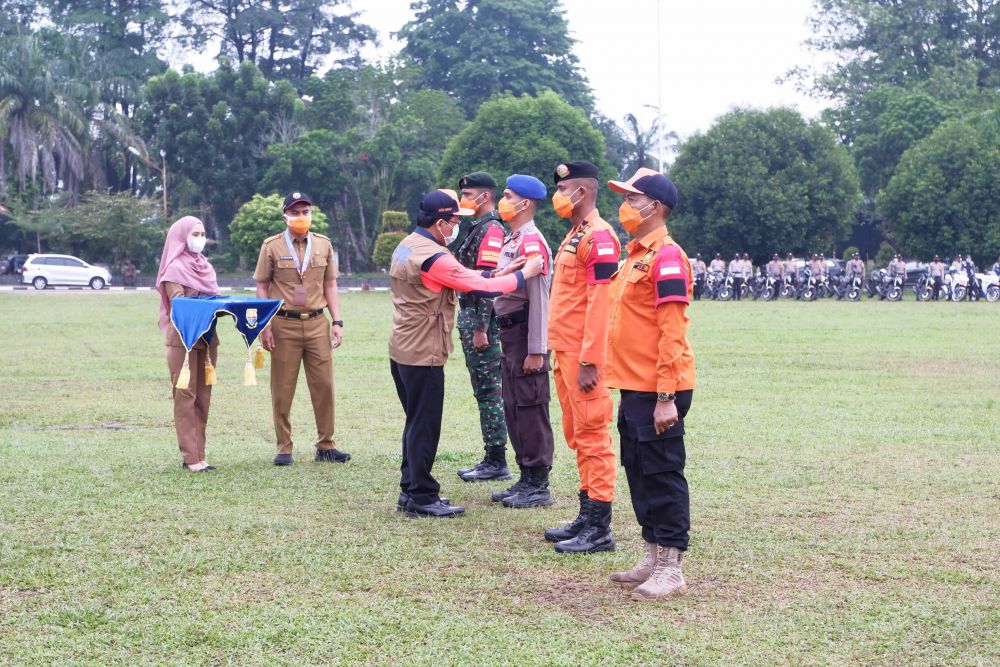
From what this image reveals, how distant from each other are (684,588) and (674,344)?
3.49 feet

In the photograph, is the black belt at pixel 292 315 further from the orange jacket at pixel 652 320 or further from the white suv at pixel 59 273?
the white suv at pixel 59 273

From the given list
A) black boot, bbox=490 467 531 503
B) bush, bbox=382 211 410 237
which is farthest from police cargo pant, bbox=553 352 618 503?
bush, bbox=382 211 410 237

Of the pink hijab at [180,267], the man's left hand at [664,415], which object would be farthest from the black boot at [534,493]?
the pink hijab at [180,267]

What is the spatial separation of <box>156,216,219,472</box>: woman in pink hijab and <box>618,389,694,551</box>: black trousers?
141 inches

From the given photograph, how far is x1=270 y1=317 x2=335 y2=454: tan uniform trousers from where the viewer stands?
7895 millimetres

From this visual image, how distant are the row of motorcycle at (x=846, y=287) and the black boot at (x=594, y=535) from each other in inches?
1209

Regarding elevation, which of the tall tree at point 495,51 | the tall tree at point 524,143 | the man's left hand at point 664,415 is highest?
the tall tree at point 495,51

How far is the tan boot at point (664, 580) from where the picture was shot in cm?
Result: 487

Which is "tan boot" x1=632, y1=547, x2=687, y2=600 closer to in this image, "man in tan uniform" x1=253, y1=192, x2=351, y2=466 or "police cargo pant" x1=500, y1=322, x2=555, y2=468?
"police cargo pant" x1=500, y1=322, x2=555, y2=468

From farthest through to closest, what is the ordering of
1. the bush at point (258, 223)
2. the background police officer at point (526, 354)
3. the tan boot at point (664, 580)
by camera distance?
the bush at point (258, 223), the background police officer at point (526, 354), the tan boot at point (664, 580)

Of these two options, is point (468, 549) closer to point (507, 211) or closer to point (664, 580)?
point (664, 580)

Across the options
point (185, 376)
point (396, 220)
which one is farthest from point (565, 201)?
point (396, 220)

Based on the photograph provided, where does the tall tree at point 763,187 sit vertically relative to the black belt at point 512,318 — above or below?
above

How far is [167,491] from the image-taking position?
22.5 feet
